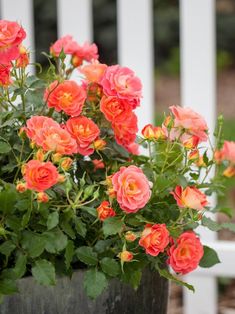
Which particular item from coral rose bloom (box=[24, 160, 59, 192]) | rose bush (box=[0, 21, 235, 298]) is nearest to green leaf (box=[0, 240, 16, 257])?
rose bush (box=[0, 21, 235, 298])

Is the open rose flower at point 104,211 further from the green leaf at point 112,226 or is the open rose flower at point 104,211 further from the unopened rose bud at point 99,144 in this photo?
the unopened rose bud at point 99,144

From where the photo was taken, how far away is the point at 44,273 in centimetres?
115

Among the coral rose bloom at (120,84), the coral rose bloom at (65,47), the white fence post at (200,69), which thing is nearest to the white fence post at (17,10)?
the white fence post at (200,69)

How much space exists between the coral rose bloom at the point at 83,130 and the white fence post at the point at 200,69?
2.78ft

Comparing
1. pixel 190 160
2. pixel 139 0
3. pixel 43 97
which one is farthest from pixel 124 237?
pixel 139 0

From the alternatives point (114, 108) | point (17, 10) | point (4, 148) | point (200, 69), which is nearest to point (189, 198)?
point (114, 108)

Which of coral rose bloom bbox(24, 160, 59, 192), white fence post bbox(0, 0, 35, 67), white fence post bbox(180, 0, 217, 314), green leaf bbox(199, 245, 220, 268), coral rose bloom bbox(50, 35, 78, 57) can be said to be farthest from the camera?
white fence post bbox(0, 0, 35, 67)

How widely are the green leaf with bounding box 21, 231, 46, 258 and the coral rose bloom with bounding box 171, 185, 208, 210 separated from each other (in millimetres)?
214

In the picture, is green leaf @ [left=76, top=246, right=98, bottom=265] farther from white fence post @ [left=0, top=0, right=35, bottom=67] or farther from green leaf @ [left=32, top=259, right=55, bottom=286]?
white fence post @ [left=0, top=0, right=35, bottom=67]

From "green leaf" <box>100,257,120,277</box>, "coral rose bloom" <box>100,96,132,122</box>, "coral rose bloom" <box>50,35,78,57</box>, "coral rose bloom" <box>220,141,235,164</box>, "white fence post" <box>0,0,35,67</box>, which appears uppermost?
"white fence post" <box>0,0,35,67</box>

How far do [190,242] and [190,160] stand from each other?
13 cm

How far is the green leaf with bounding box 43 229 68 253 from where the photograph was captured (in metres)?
1.16

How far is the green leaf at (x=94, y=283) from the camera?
1164 mm

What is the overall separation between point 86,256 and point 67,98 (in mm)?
253
